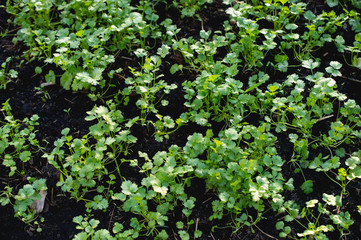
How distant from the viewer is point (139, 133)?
2.79 metres

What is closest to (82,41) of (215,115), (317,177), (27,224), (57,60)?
(57,60)

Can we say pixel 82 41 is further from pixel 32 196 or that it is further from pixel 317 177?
pixel 317 177

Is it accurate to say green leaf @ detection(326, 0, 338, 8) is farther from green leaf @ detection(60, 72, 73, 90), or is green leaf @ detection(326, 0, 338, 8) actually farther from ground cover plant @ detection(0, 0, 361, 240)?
green leaf @ detection(60, 72, 73, 90)

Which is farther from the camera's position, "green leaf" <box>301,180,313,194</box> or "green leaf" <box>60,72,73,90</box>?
"green leaf" <box>60,72,73,90</box>

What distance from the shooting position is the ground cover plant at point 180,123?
94.0 inches

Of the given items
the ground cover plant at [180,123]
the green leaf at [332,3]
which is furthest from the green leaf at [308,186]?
the green leaf at [332,3]

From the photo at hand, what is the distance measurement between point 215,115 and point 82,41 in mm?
1214

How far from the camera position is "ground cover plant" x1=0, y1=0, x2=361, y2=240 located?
94.0 inches

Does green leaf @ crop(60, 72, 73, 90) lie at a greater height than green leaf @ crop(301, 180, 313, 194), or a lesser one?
greater

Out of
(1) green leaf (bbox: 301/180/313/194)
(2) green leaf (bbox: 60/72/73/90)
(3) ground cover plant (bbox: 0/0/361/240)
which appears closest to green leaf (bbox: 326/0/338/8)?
→ (3) ground cover plant (bbox: 0/0/361/240)

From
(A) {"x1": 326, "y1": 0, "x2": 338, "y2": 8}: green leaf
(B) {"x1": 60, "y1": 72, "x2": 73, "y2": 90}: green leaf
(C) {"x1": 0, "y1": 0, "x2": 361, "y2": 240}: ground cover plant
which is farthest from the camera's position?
(A) {"x1": 326, "y1": 0, "x2": 338, "y2": 8}: green leaf

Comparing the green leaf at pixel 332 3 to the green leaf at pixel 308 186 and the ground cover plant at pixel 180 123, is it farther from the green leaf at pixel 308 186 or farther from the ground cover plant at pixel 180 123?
the green leaf at pixel 308 186

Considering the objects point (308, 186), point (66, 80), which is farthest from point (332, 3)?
point (66, 80)

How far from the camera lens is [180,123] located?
2.69 meters
